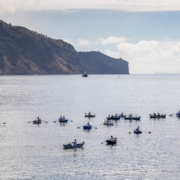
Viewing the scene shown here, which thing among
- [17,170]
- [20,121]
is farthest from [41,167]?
[20,121]

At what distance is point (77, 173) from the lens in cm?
7638

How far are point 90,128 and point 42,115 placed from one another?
35823mm

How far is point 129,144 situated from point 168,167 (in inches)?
773

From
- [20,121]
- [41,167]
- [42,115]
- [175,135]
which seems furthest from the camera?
[42,115]

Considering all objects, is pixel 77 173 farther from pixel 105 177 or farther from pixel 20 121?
pixel 20 121

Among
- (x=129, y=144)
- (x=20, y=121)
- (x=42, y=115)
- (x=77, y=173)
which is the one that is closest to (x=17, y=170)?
(x=77, y=173)

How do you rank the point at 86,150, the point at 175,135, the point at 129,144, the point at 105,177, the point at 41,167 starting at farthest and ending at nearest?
the point at 175,135
the point at 129,144
the point at 86,150
the point at 41,167
the point at 105,177

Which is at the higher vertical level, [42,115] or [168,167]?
[42,115]

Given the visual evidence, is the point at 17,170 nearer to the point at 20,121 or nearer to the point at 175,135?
the point at 175,135

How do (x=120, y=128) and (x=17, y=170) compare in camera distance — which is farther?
(x=120, y=128)

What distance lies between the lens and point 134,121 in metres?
137

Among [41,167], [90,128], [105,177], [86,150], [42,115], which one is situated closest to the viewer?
[105,177]

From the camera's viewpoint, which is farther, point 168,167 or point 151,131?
point 151,131

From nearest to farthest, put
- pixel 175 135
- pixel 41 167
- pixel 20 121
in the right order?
pixel 41 167, pixel 175 135, pixel 20 121
